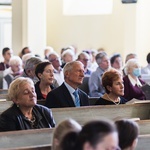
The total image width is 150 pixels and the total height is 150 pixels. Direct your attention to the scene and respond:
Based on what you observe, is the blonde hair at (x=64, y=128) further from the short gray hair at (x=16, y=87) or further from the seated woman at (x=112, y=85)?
the seated woman at (x=112, y=85)

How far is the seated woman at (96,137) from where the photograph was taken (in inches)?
94.3

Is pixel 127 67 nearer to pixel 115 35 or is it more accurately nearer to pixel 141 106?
pixel 141 106

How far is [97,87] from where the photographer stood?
784 centimetres

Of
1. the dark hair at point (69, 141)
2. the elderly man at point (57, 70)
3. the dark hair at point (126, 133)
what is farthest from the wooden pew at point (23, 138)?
the elderly man at point (57, 70)

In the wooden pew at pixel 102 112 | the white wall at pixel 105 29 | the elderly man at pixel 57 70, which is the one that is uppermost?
the white wall at pixel 105 29

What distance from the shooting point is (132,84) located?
716 centimetres

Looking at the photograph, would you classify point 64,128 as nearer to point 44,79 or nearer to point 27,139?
point 27,139

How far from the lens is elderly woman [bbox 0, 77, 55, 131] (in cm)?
439

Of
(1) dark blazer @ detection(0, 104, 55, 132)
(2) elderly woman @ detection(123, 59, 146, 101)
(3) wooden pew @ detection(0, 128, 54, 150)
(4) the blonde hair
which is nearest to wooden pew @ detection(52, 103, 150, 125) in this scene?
(1) dark blazer @ detection(0, 104, 55, 132)

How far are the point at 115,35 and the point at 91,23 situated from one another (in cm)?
108

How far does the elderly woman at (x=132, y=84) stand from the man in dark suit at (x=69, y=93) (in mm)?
1262

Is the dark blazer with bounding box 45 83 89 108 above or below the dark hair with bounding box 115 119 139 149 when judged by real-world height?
below

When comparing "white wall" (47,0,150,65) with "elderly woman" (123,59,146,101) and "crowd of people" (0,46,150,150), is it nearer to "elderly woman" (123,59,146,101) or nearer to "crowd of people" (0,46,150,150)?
"crowd of people" (0,46,150,150)

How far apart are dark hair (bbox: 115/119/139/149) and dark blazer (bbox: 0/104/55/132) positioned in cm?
158
